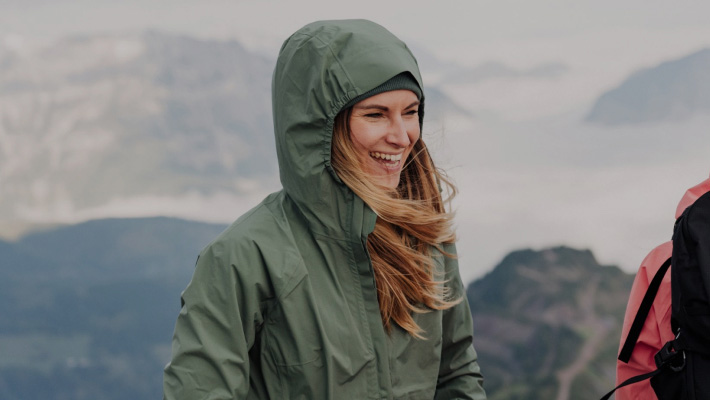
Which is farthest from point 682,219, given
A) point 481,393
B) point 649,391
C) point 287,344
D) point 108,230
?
point 108,230

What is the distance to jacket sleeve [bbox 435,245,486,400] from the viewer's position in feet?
7.52

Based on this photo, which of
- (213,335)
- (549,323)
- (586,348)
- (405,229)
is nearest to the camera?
(213,335)

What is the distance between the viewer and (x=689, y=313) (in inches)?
79.9

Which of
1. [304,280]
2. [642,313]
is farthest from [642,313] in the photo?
[304,280]

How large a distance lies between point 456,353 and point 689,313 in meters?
0.62

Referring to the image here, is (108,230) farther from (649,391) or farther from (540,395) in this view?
(649,391)

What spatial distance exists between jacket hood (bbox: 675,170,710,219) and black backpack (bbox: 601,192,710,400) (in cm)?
6

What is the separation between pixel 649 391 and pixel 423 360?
2.16 ft

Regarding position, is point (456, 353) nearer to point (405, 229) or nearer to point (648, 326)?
point (405, 229)

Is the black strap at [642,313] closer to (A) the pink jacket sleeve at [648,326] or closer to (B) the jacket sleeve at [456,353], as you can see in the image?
(A) the pink jacket sleeve at [648,326]

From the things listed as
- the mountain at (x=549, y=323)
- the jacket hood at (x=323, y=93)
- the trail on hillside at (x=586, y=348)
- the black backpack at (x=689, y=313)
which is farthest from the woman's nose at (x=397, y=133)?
the trail on hillside at (x=586, y=348)

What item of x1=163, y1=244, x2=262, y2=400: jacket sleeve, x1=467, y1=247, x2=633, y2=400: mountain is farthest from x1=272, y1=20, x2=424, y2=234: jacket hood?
x1=467, y1=247, x2=633, y2=400: mountain

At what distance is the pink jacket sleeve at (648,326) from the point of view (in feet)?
7.27

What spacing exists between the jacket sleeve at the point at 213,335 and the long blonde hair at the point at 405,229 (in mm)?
355
